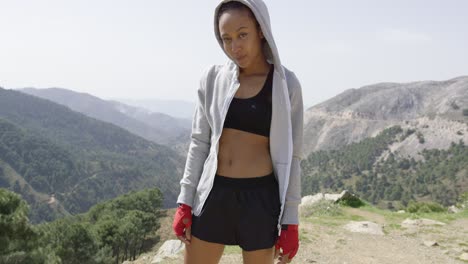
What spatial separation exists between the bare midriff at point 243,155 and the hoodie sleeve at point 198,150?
160 mm

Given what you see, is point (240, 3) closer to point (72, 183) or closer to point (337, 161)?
point (337, 161)

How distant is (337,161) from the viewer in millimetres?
118625

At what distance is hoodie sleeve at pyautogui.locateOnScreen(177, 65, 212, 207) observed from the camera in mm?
2496

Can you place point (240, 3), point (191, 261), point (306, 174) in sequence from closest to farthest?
point (240, 3), point (191, 261), point (306, 174)

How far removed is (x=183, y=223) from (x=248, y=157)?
59cm

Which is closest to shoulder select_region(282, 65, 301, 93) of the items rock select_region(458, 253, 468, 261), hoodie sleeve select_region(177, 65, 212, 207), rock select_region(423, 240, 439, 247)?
hoodie sleeve select_region(177, 65, 212, 207)

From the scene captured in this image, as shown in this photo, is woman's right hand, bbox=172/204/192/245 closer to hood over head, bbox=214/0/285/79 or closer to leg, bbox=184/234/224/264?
leg, bbox=184/234/224/264

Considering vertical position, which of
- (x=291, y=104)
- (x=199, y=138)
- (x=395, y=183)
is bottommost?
(x=395, y=183)

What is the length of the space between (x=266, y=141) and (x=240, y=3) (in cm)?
85

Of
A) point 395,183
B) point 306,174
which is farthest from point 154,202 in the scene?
point 306,174

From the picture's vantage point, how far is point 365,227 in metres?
9.70

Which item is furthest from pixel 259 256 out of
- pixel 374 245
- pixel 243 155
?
pixel 374 245

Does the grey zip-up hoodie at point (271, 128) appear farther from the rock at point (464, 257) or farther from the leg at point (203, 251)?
the rock at point (464, 257)

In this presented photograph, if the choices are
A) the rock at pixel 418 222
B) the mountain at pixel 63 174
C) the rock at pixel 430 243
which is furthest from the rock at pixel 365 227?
the mountain at pixel 63 174
